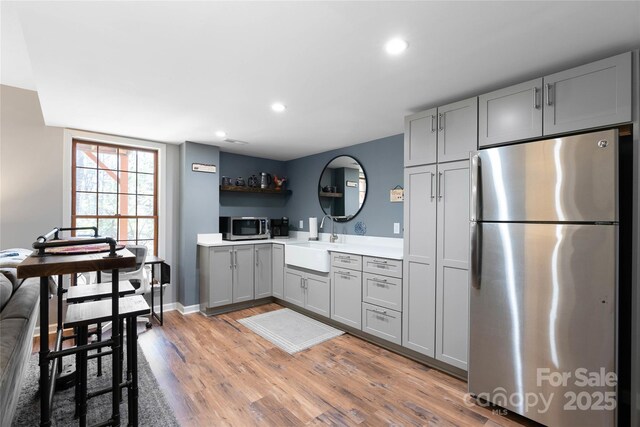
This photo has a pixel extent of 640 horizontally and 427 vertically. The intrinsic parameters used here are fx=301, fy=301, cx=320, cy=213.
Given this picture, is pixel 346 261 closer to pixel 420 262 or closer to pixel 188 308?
pixel 420 262

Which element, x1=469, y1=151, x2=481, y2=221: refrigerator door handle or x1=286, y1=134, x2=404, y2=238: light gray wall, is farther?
x1=286, y1=134, x2=404, y2=238: light gray wall

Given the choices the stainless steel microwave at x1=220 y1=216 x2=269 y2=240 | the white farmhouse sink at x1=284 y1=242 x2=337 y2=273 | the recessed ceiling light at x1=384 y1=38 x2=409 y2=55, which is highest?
the recessed ceiling light at x1=384 y1=38 x2=409 y2=55

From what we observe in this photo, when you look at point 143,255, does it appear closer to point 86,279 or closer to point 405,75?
point 86,279

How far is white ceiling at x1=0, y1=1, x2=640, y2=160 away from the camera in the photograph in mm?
1453

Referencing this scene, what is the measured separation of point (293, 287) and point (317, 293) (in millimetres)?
478

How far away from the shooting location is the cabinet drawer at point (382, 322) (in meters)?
2.87

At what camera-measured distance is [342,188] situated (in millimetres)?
4324

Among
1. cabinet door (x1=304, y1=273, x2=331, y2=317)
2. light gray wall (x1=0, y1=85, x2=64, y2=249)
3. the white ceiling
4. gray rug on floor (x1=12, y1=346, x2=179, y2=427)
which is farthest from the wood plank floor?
the white ceiling

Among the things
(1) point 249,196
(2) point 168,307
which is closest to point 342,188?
(1) point 249,196

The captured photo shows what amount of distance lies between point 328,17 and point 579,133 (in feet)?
5.54

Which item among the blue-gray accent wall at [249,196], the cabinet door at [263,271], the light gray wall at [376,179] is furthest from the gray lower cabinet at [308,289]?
the blue-gray accent wall at [249,196]

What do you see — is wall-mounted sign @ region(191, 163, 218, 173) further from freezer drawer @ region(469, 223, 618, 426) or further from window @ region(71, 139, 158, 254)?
freezer drawer @ region(469, 223, 618, 426)

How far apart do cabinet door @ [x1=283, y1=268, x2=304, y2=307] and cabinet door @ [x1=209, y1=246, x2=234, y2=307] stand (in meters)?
0.74

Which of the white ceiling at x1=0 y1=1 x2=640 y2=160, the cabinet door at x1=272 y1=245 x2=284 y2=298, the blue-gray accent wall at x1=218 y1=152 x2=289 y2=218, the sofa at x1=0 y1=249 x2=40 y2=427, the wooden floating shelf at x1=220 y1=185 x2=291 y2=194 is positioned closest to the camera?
the sofa at x1=0 y1=249 x2=40 y2=427
